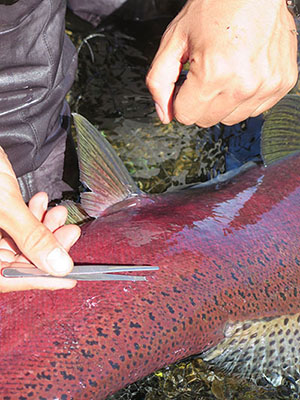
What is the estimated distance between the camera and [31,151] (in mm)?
2465

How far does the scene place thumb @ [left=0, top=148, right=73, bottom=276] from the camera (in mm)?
1551

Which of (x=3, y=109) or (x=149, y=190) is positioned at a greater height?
(x=3, y=109)

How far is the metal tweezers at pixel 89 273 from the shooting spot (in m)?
1.59

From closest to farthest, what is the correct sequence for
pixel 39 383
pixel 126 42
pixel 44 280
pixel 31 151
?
pixel 39 383 < pixel 44 280 < pixel 31 151 < pixel 126 42

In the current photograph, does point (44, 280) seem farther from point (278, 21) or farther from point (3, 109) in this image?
point (278, 21)

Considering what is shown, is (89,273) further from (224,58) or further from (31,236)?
(224,58)

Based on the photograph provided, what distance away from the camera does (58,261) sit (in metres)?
1.55

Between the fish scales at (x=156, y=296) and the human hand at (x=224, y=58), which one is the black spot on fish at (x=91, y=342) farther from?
the human hand at (x=224, y=58)

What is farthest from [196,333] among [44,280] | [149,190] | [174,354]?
[149,190]

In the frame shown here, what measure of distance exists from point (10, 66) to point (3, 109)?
0.18 metres

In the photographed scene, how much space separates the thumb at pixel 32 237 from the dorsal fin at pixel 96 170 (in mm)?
505

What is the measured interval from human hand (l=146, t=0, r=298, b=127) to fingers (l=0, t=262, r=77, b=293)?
0.73 m

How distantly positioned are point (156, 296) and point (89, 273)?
247mm

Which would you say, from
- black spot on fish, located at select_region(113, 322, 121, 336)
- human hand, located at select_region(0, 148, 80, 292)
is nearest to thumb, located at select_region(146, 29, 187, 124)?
human hand, located at select_region(0, 148, 80, 292)
